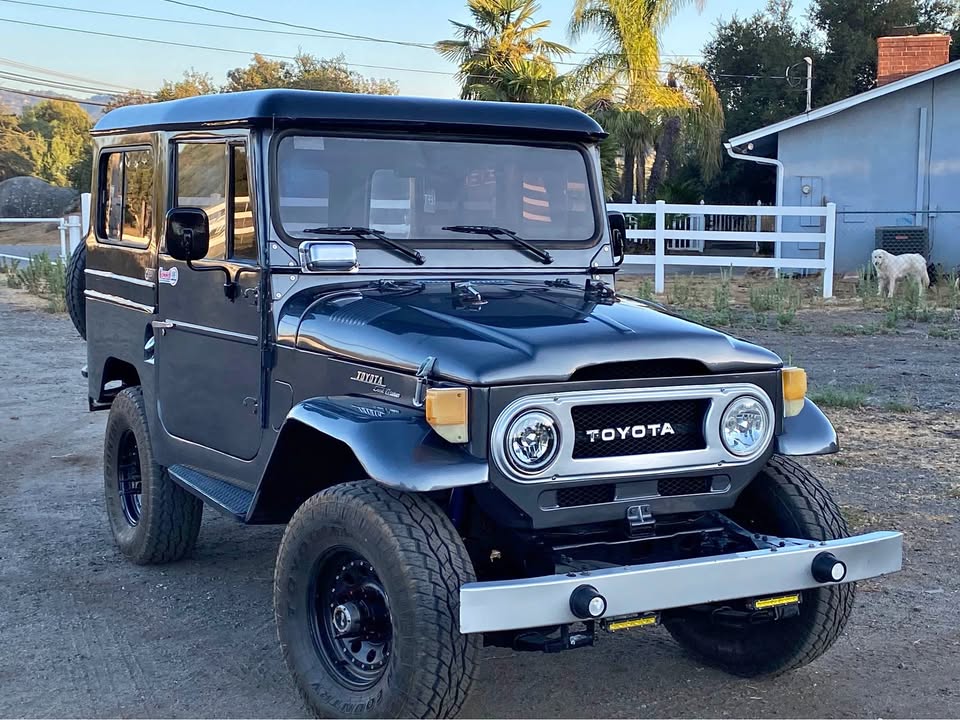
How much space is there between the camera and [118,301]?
5906 millimetres

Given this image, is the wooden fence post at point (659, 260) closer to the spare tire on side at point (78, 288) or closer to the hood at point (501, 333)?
the spare tire on side at point (78, 288)

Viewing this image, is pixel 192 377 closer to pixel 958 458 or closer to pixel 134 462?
pixel 134 462

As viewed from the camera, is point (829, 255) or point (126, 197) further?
point (829, 255)

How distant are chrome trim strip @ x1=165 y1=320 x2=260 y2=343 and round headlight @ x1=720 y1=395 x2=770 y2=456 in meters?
1.84

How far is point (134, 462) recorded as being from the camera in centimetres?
607

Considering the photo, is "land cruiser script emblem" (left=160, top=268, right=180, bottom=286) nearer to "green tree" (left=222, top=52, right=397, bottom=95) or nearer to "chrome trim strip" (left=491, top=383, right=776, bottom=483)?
"chrome trim strip" (left=491, top=383, right=776, bottom=483)

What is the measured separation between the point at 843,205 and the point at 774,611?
70.3 feet

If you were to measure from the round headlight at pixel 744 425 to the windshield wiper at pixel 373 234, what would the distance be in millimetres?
1431

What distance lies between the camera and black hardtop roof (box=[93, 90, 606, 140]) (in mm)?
4645

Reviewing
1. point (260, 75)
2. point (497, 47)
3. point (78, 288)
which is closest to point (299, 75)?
point (260, 75)

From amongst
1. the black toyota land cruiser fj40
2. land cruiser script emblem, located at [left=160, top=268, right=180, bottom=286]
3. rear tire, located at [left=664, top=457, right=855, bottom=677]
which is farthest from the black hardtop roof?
rear tire, located at [left=664, top=457, right=855, bottom=677]

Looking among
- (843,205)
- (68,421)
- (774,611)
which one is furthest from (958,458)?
(843,205)

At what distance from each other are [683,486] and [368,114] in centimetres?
196

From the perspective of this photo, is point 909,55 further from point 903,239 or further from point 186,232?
point 186,232
